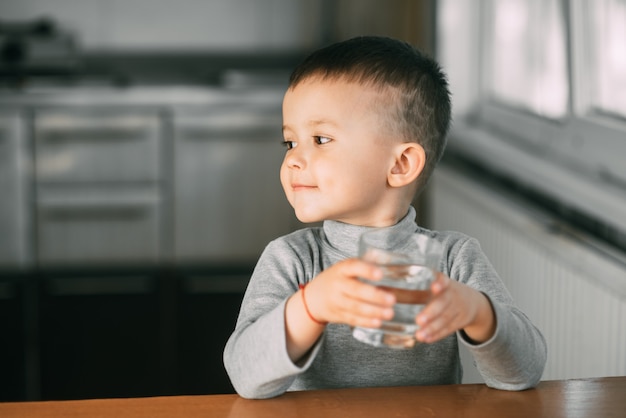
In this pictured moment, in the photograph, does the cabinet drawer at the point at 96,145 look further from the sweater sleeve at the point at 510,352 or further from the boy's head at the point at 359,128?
the sweater sleeve at the point at 510,352

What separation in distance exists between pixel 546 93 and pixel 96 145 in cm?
186

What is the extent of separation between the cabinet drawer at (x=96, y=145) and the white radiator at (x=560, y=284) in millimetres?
1586

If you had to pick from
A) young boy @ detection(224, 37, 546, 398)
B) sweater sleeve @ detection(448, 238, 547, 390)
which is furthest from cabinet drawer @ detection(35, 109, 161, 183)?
sweater sleeve @ detection(448, 238, 547, 390)

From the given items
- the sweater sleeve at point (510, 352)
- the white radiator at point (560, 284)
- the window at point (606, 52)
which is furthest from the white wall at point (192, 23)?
the sweater sleeve at point (510, 352)

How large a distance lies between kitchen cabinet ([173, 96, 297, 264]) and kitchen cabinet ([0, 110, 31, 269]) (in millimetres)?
582

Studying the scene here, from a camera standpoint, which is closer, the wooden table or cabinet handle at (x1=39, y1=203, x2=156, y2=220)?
the wooden table

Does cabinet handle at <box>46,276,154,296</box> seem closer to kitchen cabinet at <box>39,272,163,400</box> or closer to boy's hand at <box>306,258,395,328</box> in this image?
kitchen cabinet at <box>39,272,163,400</box>

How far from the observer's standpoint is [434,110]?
3.86ft

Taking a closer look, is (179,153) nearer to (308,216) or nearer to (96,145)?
(96,145)

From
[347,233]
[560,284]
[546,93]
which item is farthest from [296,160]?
[546,93]

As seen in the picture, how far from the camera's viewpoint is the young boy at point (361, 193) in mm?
1081

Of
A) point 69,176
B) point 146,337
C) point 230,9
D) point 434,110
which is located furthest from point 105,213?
point 434,110

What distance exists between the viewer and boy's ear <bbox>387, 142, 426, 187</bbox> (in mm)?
1153

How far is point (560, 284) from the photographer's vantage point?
194 cm
